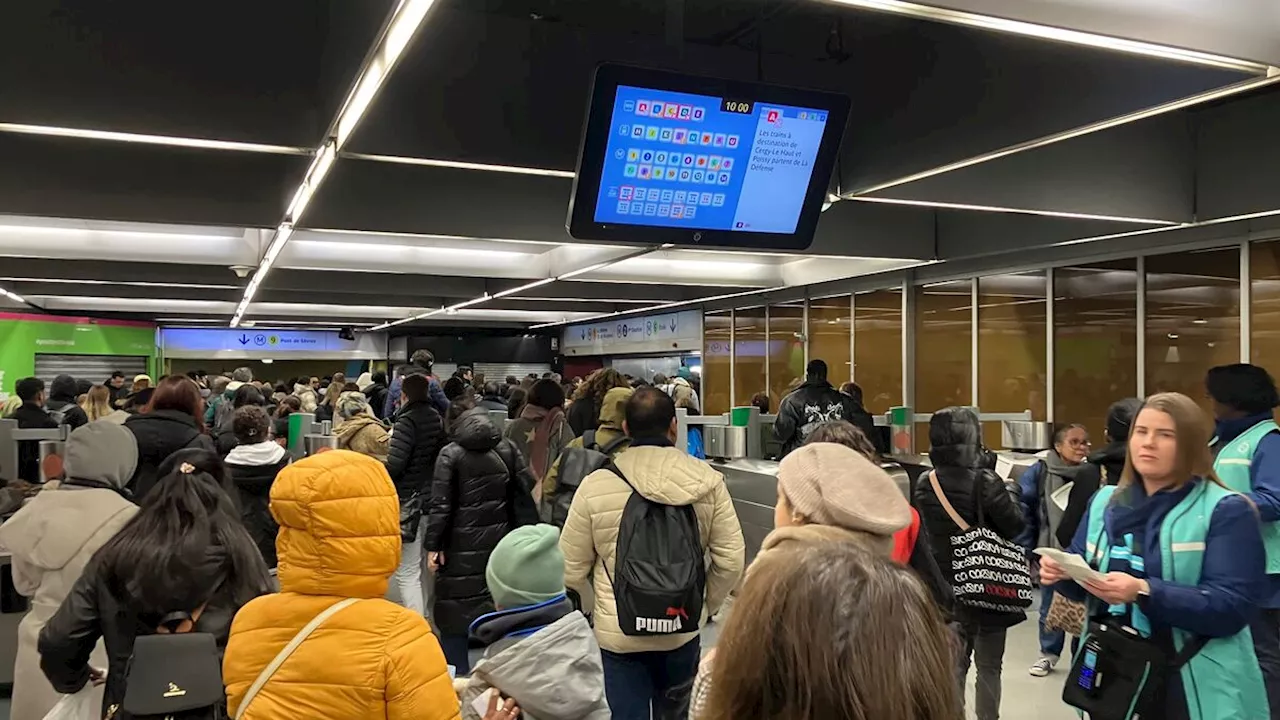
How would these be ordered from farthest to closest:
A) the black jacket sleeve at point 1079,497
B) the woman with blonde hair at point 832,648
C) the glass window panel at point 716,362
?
the glass window panel at point 716,362 → the black jacket sleeve at point 1079,497 → the woman with blonde hair at point 832,648

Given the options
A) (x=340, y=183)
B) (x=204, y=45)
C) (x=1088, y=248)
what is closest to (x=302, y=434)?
(x=340, y=183)

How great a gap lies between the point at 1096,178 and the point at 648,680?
4.28 meters

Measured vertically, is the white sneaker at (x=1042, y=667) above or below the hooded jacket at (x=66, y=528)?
below

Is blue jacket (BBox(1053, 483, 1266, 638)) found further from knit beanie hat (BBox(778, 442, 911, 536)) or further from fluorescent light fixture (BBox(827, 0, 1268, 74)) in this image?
fluorescent light fixture (BBox(827, 0, 1268, 74))

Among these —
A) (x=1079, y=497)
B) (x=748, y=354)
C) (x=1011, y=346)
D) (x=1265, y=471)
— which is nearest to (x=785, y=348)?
(x=748, y=354)

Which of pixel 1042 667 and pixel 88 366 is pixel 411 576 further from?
pixel 88 366

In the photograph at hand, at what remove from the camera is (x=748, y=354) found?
43.9 ft

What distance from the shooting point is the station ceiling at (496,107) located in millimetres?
3660

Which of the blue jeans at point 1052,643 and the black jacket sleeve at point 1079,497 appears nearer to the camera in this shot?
the black jacket sleeve at point 1079,497

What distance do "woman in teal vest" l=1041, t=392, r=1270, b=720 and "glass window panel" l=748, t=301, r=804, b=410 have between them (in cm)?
928

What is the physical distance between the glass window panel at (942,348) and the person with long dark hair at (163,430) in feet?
23.5

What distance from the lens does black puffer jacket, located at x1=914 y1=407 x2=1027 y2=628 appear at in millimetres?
3510

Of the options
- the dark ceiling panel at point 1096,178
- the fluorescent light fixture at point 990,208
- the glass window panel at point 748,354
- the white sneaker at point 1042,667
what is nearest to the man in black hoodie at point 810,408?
the fluorescent light fixture at point 990,208

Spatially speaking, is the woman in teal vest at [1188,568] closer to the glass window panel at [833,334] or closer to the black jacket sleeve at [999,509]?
the black jacket sleeve at [999,509]
